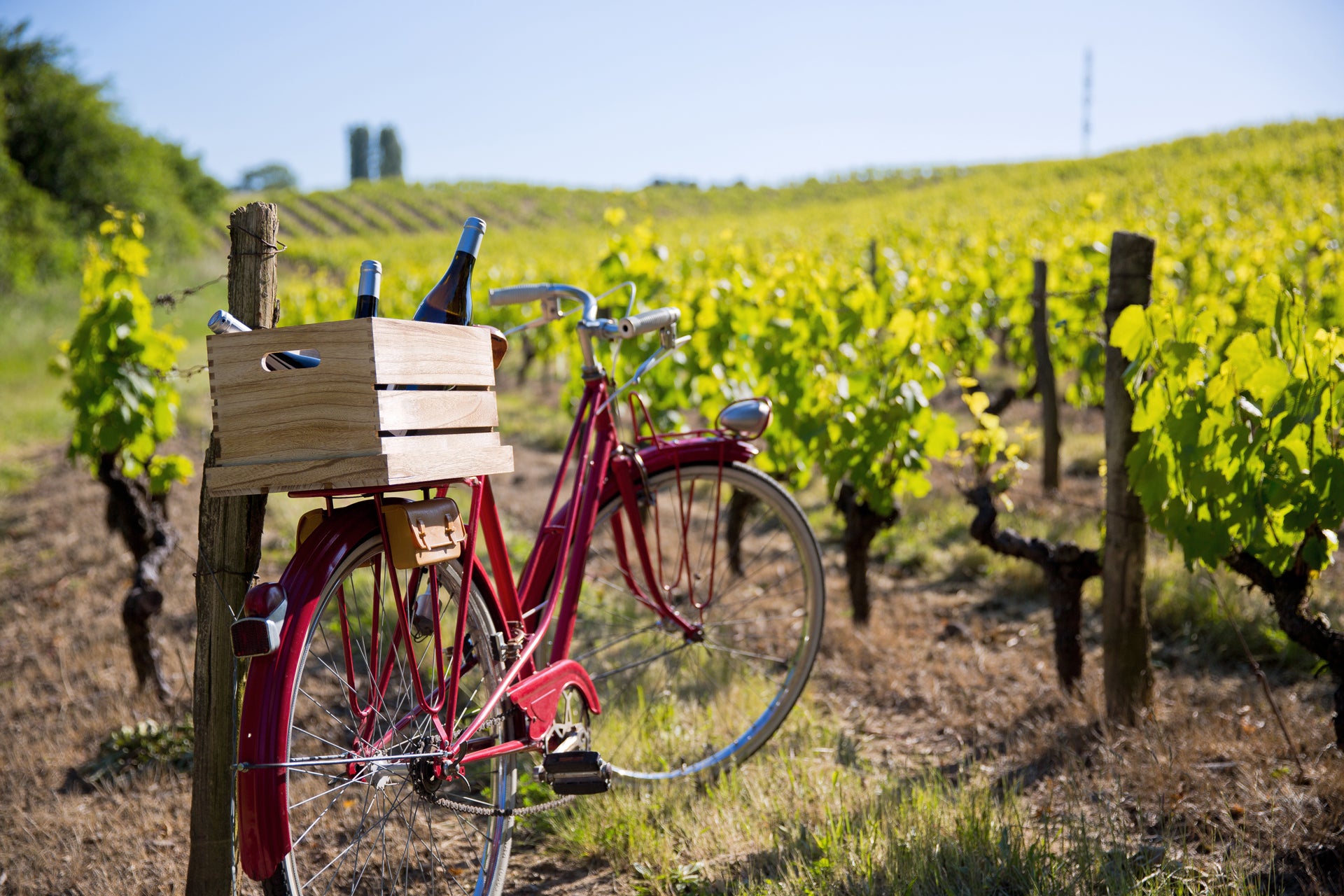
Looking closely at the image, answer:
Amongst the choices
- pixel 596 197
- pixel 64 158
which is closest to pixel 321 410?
pixel 64 158

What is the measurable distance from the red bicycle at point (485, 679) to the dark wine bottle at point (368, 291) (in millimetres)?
318

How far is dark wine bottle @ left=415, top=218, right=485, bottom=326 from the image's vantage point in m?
1.76

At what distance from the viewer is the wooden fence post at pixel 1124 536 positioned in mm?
2576

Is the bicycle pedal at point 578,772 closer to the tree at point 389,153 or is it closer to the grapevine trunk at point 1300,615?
the grapevine trunk at point 1300,615

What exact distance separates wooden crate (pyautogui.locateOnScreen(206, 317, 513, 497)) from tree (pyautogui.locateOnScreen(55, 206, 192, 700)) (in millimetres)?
2160

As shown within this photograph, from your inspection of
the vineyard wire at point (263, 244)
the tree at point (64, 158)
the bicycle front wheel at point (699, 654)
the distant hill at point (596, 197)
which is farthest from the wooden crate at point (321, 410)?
the distant hill at point (596, 197)

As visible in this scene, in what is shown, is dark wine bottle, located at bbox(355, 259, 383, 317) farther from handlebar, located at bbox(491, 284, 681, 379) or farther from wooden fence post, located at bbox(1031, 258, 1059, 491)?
wooden fence post, located at bbox(1031, 258, 1059, 491)

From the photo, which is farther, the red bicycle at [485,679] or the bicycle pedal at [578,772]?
the bicycle pedal at [578,772]

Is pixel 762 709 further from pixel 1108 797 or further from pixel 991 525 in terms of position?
pixel 991 525

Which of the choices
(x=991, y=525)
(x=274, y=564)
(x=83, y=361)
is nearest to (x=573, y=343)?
(x=274, y=564)

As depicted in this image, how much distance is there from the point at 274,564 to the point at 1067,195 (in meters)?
24.7

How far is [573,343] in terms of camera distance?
739 cm

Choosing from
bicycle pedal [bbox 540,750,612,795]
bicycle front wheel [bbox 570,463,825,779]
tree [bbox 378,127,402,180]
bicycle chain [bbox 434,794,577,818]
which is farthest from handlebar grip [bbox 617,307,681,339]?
tree [bbox 378,127,402,180]

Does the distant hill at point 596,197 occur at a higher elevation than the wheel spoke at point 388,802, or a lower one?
higher
